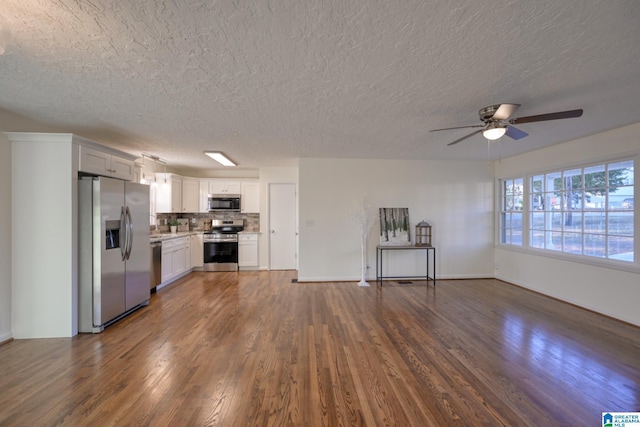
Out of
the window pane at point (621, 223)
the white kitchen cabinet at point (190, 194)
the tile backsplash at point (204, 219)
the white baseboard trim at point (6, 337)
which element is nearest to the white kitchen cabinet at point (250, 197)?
the tile backsplash at point (204, 219)

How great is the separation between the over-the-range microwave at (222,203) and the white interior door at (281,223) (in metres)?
0.91

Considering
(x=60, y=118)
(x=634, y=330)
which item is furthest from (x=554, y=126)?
(x=60, y=118)

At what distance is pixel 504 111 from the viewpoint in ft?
7.75

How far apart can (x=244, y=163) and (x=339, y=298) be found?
353 cm

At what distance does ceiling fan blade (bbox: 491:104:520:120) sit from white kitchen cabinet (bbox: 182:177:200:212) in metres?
6.14

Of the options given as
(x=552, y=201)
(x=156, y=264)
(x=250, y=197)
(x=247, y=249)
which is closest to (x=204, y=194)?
(x=250, y=197)

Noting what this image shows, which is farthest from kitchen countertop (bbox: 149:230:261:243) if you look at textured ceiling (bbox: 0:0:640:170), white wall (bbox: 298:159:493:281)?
textured ceiling (bbox: 0:0:640:170)

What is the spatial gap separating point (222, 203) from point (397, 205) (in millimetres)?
4156

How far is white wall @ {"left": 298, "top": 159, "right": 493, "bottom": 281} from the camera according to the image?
521cm

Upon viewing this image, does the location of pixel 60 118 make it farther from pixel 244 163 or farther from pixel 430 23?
pixel 430 23

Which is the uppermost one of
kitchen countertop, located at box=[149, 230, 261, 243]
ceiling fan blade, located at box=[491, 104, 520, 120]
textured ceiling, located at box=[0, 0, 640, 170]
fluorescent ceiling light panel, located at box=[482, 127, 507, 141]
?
textured ceiling, located at box=[0, 0, 640, 170]

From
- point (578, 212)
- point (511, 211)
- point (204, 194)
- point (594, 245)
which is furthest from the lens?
point (204, 194)

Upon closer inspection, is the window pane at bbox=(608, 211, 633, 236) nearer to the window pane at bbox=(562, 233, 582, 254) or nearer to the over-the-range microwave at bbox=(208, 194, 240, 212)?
the window pane at bbox=(562, 233, 582, 254)

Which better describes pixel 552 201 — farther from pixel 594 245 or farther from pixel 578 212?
pixel 594 245
